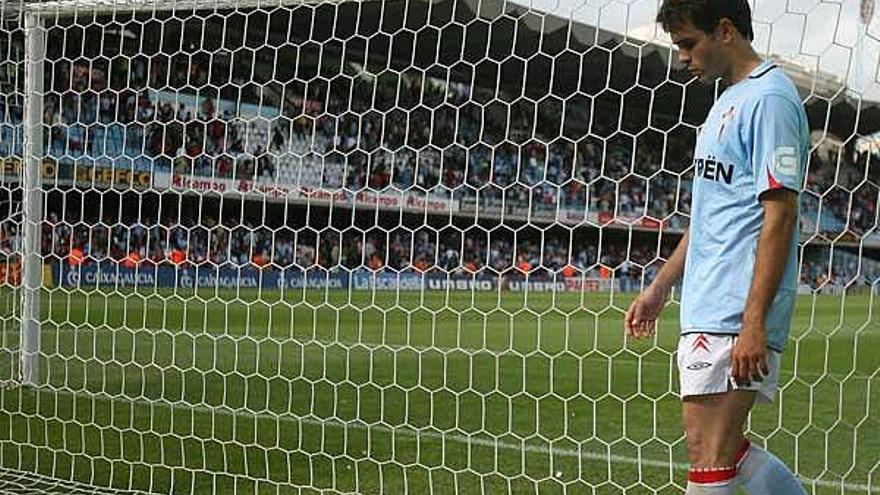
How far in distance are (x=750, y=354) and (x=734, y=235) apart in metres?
0.27

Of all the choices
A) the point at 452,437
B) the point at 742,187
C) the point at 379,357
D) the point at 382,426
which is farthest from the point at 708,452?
the point at 379,357

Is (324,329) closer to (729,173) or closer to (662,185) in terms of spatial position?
(729,173)

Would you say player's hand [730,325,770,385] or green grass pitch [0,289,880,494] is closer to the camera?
player's hand [730,325,770,385]

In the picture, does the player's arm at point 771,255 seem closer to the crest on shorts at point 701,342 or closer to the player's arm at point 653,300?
the crest on shorts at point 701,342

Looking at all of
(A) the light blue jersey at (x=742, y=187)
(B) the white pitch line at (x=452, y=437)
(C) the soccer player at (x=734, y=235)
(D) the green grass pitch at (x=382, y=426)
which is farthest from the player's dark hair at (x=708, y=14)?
(B) the white pitch line at (x=452, y=437)

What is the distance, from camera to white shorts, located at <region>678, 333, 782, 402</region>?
7.40 ft

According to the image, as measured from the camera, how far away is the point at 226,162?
18.0 metres

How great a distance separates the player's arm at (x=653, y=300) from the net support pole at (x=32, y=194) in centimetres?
355

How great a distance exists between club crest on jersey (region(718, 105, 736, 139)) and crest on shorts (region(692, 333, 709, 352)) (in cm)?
40

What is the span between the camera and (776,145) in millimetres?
2201

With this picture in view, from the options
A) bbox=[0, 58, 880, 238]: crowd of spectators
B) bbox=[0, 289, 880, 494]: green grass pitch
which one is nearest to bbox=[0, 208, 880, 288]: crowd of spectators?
bbox=[0, 58, 880, 238]: crowd of spectators

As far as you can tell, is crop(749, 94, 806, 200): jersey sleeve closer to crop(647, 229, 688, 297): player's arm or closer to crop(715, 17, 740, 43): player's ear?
crop(715, 17, 740, 43): player's ear

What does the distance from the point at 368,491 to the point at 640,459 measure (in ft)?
3.51

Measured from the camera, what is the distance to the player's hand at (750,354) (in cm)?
214
